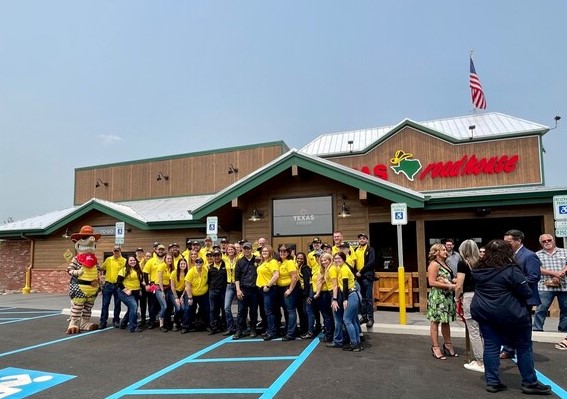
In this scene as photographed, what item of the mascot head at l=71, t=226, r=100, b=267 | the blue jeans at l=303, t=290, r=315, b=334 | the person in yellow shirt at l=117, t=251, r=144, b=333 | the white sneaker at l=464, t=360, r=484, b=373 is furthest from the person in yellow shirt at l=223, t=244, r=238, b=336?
the white sneaker at l=464, t=360, r=484, b=373

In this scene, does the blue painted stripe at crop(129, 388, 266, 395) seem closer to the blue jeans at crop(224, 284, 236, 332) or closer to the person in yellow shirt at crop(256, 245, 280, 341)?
the person in yellow shirt at crop(256, 245, 280, 341)

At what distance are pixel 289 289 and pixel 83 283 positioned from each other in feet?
15.2

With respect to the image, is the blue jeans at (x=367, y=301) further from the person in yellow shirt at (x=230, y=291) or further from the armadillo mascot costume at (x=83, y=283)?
the armadillo mascot costume at (x=83, y=283)

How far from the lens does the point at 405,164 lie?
14547mm

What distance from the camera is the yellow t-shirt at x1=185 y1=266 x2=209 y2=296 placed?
817 centimetres

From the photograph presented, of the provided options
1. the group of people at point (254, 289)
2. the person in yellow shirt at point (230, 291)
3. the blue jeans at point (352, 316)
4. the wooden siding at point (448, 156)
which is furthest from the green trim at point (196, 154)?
the blue jeans at point (352, 316)

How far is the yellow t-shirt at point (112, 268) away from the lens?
9094 millimetres

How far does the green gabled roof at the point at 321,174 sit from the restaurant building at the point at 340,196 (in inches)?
1.1

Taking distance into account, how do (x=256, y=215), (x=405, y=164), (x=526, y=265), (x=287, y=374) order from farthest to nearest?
1. (x=405, y=164)
2. (x=256, y=215)
3. (x=526, y=265)
4. (x=287, y=374)

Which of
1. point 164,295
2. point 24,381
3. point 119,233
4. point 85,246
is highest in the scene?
point 119,233

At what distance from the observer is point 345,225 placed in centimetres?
1166

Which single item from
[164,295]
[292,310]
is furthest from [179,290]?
[292,310]

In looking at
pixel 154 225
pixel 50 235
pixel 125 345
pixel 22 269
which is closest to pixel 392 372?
pixel 125 345

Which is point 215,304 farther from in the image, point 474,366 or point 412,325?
point 474,366
